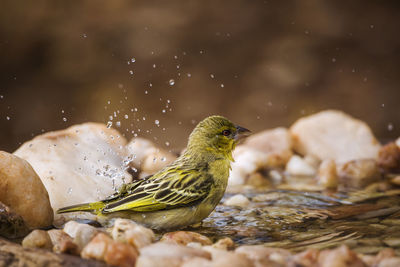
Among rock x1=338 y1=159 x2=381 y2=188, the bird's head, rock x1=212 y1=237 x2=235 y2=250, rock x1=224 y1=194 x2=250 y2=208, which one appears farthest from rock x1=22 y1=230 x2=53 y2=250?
rock x1=338 y1=159 x2=381 y2=188

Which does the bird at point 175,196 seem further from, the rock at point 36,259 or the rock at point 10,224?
the rock at point 36,259

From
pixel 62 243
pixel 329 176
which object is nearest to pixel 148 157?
pixel 329 176

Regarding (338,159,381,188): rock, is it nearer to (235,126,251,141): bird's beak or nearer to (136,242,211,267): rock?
(235,126,251,141): bird's beak

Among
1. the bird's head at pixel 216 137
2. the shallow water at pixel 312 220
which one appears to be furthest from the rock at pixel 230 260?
the bird's head at pixel 216 137

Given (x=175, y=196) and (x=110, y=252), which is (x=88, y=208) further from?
(x=110, y=252)

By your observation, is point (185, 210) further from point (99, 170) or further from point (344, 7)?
point (344, 7)
